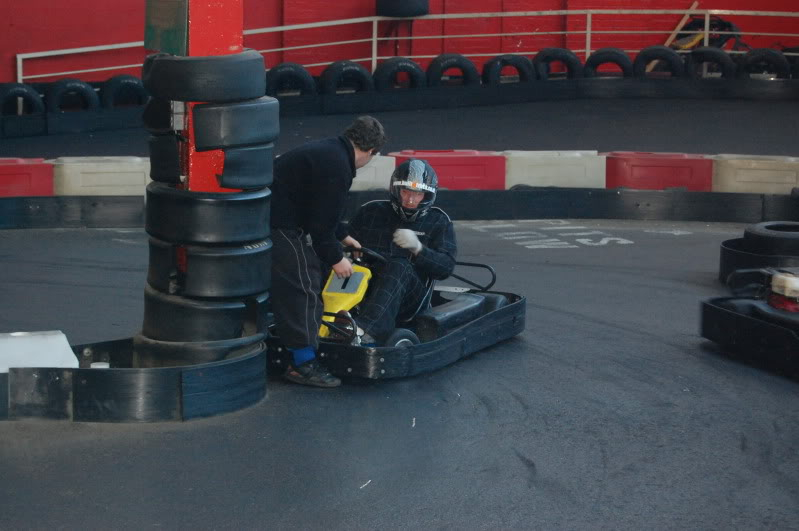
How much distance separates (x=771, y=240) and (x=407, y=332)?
10.2 ft

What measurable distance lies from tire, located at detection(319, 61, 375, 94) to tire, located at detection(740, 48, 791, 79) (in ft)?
17.4

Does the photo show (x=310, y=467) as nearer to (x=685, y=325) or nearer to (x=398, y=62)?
(x=685, y=325)

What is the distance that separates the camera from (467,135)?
1438 centimetres

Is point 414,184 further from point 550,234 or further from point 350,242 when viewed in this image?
point 550,234

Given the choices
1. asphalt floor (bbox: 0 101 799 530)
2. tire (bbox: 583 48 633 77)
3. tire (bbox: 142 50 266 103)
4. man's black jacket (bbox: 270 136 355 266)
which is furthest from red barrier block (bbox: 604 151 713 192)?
tire (bbox: 142 50 266 103)

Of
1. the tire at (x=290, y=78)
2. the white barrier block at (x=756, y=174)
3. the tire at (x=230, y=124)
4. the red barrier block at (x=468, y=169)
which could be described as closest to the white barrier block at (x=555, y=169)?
the red barrier block at (x=468, y=169)

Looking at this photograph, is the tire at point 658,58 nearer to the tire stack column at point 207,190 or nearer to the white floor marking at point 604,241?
the white floor marking at point 604,241

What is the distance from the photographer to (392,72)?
53.3 ft

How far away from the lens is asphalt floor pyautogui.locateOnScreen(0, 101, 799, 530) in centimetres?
431

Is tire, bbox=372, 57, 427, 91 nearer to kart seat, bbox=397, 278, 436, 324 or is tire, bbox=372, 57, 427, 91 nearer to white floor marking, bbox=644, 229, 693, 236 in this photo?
white floor marking, bbox=644, 229, 693, 236

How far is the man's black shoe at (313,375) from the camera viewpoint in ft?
18.9

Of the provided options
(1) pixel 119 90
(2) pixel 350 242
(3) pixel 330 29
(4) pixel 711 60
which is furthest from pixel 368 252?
(4) pixel 711 60

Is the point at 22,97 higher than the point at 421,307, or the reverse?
the point at 22,97

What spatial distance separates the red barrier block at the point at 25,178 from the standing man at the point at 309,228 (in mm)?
4941
